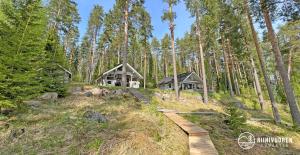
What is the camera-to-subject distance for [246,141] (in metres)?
5.90

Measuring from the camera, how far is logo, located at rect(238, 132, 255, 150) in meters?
5.47

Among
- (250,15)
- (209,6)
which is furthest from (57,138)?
(209,6)

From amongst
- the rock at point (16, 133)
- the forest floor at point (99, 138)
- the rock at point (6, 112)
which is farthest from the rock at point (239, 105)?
the rock at point (6, 112)

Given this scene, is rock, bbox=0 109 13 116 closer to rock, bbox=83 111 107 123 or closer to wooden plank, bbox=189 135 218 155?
rock, bbox=83 111 107 123

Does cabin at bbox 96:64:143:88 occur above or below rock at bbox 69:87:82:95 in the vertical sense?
above

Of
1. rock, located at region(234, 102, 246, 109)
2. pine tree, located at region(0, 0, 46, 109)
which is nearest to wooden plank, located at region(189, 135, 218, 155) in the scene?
pine tree, located at region(0, 0, 46, 109)

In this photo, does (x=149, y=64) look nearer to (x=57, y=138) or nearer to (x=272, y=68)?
(x=272, y=68)

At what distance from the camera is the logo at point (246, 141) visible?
5.47 metres

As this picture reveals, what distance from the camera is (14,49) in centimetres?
700

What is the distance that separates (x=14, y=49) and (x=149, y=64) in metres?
40.5

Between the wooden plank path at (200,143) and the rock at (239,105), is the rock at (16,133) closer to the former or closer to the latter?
the wooden plank path at (200,143)

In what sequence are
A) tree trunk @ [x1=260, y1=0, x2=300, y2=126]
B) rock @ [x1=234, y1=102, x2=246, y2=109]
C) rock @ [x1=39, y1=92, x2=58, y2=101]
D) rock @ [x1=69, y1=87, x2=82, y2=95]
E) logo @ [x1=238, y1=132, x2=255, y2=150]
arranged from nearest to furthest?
logo @ [x1=238, y1=132, x2=255, y2=150]
tree trunk @ [x1=260, y1=0, x2=300, y2=126]
rock @ [x1=39, y1=92, x2=58, y2=101]
rock @ [x1=69, y1=87, x2=82, y2=95]
rock @ [x1=234, y1=102, x2=246, y2=109]

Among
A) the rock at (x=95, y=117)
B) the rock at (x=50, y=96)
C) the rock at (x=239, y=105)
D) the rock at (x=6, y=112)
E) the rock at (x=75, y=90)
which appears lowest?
the rock at (x=239, y=105)

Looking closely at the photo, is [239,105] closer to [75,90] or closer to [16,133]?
[75,90]
